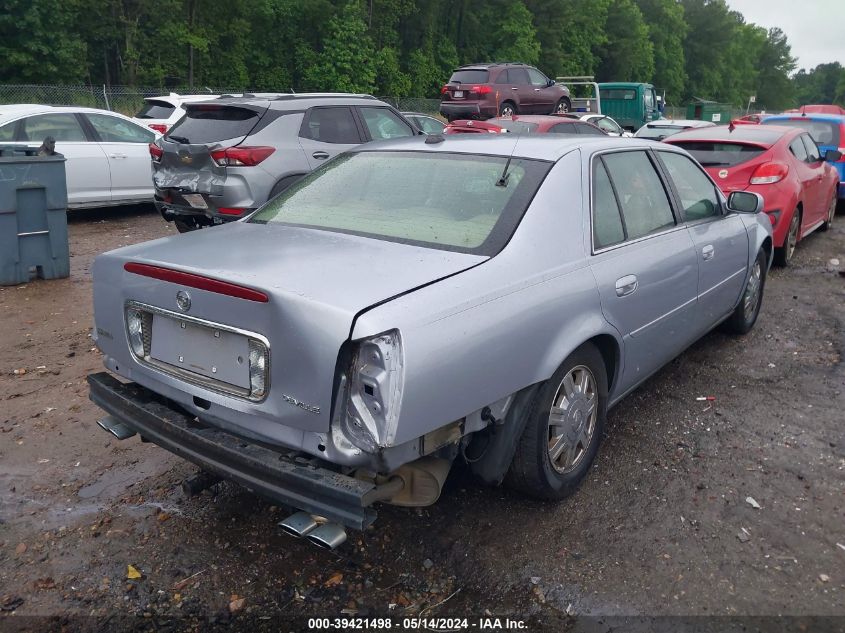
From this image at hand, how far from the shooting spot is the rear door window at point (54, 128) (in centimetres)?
1001

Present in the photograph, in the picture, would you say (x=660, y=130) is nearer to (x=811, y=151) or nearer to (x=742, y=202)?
(x=811, y=151)

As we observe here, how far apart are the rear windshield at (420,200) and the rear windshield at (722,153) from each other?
5424mm

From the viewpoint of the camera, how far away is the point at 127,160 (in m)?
10.8

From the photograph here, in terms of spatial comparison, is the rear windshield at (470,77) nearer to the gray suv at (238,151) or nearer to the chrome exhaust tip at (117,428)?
the gray suv at (238,151)

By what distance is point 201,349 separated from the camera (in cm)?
304

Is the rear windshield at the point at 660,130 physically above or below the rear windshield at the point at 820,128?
below

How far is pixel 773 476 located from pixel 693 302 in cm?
115

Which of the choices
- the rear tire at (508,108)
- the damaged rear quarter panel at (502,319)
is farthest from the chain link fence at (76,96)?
the damaged rear quarter panel at (502,319)

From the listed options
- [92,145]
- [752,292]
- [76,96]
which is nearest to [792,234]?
[752,292]

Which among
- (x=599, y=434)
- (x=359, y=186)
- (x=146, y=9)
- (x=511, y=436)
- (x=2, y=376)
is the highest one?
(x=146, y=9)

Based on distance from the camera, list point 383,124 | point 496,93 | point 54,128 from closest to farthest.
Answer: point 383,124
point 54,128
point 496,93

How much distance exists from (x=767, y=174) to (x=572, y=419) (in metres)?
5.87

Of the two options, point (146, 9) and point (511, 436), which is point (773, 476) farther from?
point (146, 9)

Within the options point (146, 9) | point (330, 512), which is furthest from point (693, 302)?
point (146, 9)
